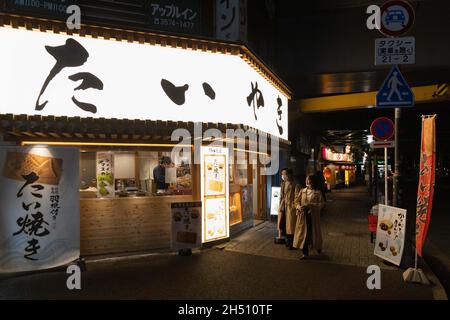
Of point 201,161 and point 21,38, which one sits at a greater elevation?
point 21,38

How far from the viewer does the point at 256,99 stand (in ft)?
36.0

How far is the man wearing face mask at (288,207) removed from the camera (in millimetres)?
10562

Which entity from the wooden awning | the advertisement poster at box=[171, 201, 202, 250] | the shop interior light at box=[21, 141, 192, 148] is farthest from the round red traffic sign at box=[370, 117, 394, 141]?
the advertisement poster at box=[171, 201, 202, 250]

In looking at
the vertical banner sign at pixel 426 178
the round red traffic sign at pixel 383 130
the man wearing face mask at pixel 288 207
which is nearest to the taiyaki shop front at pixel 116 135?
the man wearing face mask at pixel 288 207

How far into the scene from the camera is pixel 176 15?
36.8ft

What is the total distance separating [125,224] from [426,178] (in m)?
7.05

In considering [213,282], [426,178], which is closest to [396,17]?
[426,178]

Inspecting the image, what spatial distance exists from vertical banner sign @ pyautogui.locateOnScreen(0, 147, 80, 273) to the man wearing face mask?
214 inches

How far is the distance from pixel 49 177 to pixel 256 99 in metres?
5.80

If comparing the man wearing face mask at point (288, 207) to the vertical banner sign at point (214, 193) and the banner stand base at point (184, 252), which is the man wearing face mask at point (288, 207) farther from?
the banner stand base at point (184, 252)

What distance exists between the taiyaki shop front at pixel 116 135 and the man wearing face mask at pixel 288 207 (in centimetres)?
154

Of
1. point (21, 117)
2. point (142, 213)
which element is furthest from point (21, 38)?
point (142, 213)
